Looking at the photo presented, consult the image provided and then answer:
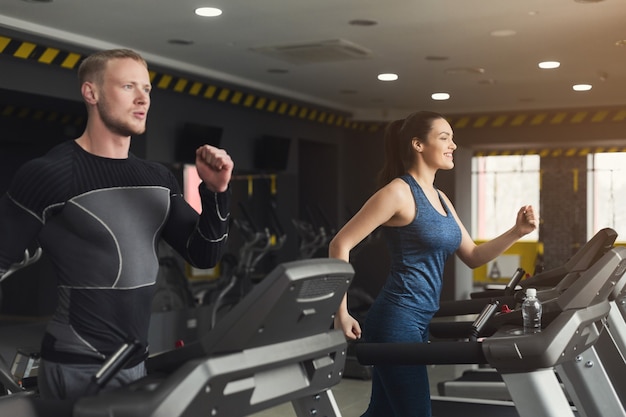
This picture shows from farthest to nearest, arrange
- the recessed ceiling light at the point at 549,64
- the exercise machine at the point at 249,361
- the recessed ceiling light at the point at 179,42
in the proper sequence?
the recessed ceiling light at the point at 549,64 → the recessed ceiling light at the point at 179,42 → the exercise machine at the point at 249,361

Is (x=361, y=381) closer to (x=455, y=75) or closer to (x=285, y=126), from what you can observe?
(x=455, y=75)

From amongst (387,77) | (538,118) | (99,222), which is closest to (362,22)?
(387,77)

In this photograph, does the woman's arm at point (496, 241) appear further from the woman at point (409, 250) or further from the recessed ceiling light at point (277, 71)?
the recessed ceiling light at point (277, 71)

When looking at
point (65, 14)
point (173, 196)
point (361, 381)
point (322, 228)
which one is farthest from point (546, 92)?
point (173, 196)

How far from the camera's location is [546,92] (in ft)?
28.5

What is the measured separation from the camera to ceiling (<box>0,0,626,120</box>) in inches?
200

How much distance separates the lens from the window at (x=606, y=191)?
39.5 ft

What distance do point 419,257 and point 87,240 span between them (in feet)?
4.03

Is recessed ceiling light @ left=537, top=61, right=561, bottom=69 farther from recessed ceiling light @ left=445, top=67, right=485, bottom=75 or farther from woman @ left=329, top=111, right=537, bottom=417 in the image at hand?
woman @ left=329, top=111, right=537, bottom=417

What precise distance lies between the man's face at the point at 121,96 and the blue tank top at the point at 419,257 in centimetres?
112

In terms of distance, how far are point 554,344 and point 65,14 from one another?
4161 millimetres

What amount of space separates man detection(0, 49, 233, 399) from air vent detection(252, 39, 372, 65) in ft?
14.0

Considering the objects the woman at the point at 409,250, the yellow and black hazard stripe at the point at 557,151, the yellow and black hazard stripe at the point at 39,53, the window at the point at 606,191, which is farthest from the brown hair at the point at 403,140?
the window at the point at 606,191

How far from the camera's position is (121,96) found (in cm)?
183
